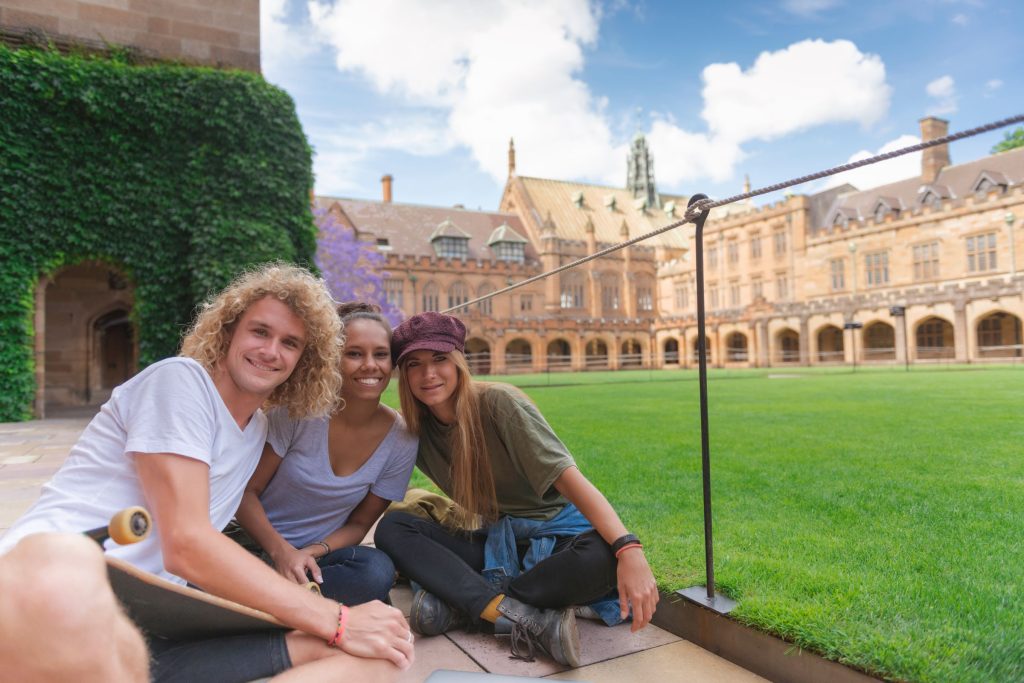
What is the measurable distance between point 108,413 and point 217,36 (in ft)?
38.2

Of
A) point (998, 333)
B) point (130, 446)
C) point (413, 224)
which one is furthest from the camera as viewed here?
point (413, 224)

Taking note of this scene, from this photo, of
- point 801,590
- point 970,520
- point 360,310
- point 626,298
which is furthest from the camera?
point 626,298

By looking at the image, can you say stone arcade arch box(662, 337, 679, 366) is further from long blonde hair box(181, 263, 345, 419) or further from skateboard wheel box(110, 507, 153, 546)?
skateboard wheel box(110, 507, 153, 546)

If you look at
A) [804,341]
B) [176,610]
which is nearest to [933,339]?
[804,341]

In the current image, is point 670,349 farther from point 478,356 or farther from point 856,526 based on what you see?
point 856,526

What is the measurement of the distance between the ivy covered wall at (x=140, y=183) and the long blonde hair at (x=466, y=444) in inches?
316

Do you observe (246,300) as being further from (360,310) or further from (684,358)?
(684,358)

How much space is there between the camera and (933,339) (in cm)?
3195

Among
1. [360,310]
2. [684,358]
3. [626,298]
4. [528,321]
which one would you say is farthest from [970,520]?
[626,298]

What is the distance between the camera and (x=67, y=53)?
9812mm

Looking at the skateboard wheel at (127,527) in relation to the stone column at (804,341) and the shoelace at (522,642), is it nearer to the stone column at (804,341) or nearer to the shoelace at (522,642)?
the shoelace at (522,642)

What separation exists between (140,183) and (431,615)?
10532 millimetres

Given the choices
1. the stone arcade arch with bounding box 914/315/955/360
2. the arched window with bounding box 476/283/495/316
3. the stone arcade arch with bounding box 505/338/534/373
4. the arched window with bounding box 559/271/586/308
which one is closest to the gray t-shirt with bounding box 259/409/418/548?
the stone arcade arch with bounding box 914/315/955/360

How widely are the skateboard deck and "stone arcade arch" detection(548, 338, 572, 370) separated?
3812 cm
